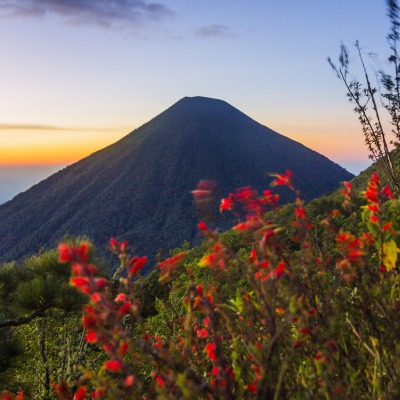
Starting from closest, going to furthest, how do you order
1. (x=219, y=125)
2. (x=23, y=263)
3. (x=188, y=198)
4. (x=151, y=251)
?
(x=23, y=263), (x=151, y=251), (x=188, y=198), (x=219, y=125)

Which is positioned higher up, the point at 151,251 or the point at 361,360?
the point at 361,360

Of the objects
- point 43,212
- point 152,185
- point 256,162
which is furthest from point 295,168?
point 43,212

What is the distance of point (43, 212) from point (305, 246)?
129126 millimetres

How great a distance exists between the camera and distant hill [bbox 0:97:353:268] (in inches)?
4365

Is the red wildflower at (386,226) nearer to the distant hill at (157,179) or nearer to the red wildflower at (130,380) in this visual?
the red wildflower at (130,380)

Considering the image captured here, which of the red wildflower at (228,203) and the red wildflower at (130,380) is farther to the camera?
the red wildflower at (228,203)

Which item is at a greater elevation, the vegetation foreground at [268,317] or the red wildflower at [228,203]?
the red wildflower at [228,203]

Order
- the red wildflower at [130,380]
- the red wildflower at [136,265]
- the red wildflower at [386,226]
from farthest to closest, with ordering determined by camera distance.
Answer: the red wildflower at [386,226], the red wildflower at [136,265], the red wildflower at [130,380]

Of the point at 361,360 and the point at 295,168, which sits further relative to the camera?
the point at 295,168

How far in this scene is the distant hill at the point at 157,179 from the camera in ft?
364

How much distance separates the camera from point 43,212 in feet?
407

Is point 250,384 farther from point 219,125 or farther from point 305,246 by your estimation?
point 219,125

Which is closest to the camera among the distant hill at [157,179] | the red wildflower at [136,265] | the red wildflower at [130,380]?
the red wildflower at [130,380]

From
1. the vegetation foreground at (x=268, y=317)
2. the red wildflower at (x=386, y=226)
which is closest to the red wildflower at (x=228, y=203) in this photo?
the vegetation foreground at (x=268, y=317)
